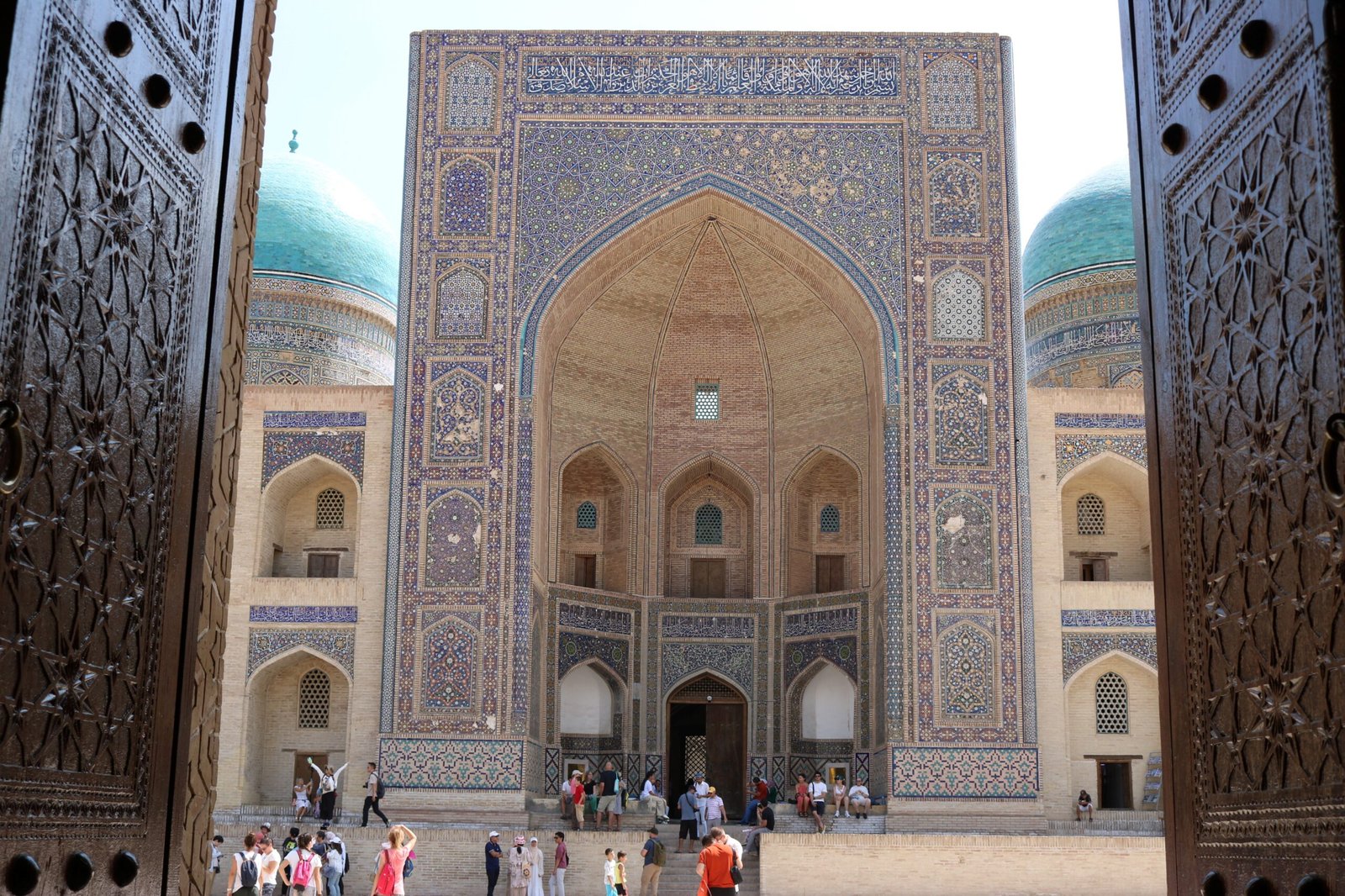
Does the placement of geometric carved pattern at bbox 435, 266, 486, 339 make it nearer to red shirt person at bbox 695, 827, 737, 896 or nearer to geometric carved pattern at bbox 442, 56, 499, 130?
geometric carved pattern at bbox 442, 56, 499, 130

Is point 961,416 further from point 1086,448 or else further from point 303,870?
point 303,870

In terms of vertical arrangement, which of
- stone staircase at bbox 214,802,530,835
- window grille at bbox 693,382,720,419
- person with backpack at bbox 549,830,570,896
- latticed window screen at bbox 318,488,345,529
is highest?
window grille at bbox 693,382,720,419

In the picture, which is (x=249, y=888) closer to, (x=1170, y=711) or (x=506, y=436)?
(x=506, y=436)

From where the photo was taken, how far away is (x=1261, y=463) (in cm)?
234

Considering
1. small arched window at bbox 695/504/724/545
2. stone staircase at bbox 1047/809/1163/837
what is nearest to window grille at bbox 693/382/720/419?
small arched window at bbox 695/504/724/545

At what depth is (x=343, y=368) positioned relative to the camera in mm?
21188

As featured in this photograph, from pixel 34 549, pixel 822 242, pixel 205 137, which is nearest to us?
pixel 34 549

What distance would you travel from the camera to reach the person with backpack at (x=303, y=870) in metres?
10.8

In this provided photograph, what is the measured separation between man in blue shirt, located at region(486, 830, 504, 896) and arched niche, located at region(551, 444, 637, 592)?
5.22 m

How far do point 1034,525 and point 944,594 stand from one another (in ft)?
4.19

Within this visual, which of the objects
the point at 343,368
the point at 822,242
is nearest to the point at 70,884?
the point at 822,242

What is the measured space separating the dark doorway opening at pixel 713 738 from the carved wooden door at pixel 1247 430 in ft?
49.8

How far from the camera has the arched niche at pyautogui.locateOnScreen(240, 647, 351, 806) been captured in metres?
16.1

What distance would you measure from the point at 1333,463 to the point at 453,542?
13649 mm
